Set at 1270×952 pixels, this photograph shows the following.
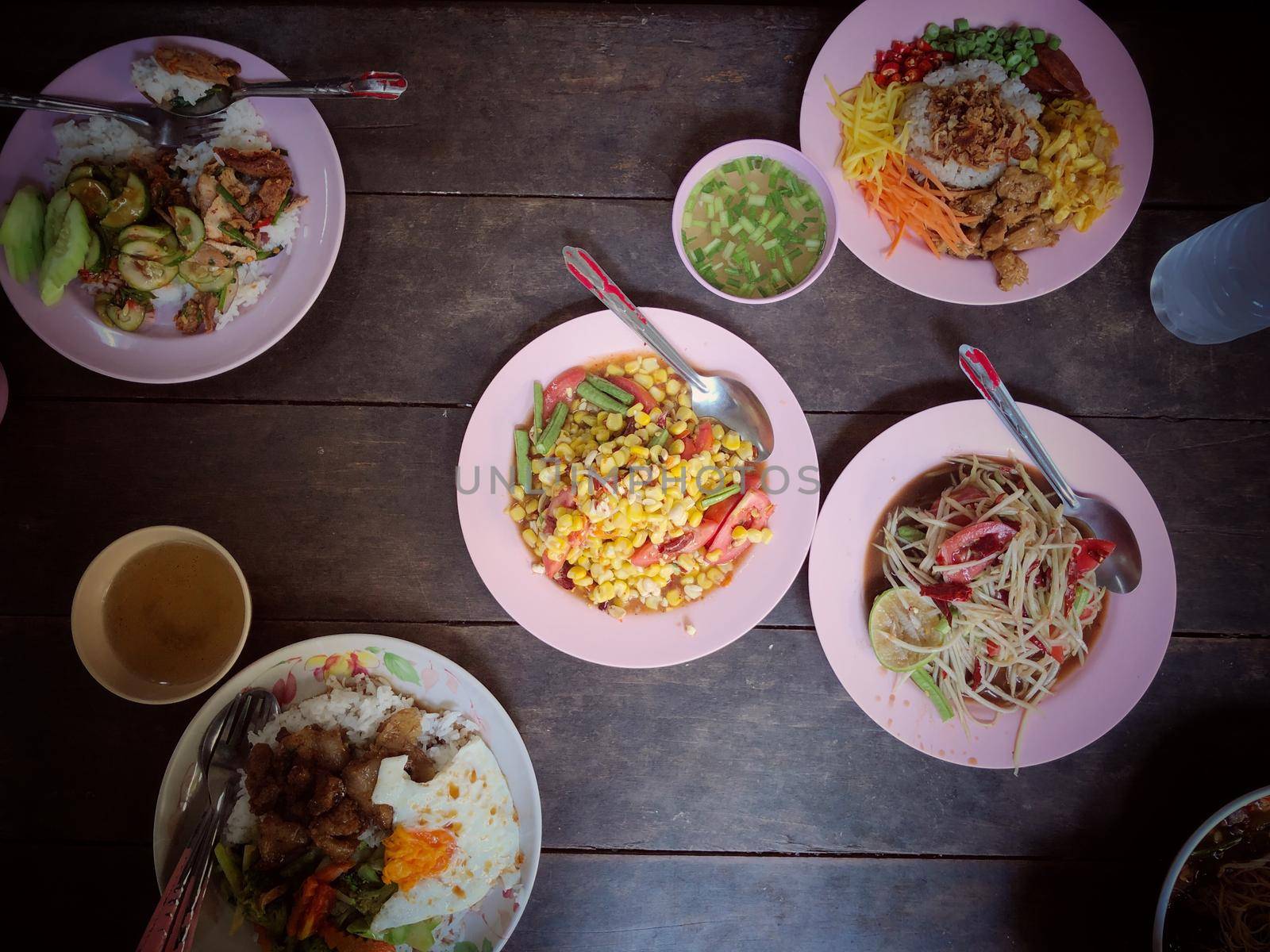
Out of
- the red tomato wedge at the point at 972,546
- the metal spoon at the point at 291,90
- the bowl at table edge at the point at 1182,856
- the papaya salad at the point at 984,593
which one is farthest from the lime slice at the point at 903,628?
the metal spoon at the point at 291,90

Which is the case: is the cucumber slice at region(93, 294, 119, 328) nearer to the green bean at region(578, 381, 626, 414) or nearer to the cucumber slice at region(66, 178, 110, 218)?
the cucumber slice at region(66, 178, 110, 218)

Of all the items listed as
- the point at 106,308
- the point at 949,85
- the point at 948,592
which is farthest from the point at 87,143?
the point at 948,592

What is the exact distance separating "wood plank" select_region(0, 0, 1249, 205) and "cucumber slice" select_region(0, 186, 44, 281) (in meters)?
0.89

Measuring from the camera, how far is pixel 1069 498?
2.27 metres

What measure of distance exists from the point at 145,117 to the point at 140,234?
38 centimetres

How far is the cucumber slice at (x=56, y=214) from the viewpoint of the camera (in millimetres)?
2225

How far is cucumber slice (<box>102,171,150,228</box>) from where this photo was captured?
88.4 inches

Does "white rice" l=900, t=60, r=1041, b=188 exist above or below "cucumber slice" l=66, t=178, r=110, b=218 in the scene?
above

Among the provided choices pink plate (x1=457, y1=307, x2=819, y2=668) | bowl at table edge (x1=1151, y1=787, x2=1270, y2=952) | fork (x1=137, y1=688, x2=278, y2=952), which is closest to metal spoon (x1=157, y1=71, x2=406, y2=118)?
pink plate (x1=457, y1=307, x2=819, y2=668)

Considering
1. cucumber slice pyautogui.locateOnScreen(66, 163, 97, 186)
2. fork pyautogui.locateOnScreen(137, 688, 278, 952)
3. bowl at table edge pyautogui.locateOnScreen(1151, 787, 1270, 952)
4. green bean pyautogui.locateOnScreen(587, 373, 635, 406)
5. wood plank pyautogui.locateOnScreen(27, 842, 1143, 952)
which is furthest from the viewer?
wood plank pyautogui.locateOnScreen(27, 842, 1143, 952)

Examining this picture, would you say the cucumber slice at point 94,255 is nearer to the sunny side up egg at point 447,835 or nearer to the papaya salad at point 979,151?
the sunny side up egg at point 447,835

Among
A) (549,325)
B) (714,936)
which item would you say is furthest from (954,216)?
(714,936)

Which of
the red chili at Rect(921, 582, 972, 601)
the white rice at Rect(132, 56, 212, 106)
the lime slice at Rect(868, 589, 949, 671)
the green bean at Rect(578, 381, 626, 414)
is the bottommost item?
the lime slice at Rect(868, 589, 949, 671)

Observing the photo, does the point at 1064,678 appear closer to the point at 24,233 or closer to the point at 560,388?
the point at 560,388
